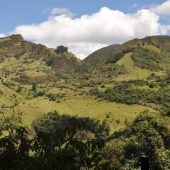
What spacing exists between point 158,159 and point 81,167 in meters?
92.0

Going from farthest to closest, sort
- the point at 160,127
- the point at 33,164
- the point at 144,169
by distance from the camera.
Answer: the point at 160,127 → the point at 33,164 → the point at 144,169

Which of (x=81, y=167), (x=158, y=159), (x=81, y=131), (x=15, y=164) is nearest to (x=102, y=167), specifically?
(x=81, y=167)

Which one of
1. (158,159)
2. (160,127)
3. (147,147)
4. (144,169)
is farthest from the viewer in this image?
(160,127)

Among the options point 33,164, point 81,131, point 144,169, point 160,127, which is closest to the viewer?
point 144,169

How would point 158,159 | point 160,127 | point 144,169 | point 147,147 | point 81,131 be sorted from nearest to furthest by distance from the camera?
point 144,169
point 158,159
point 147,147
point 160,127
point 81,131

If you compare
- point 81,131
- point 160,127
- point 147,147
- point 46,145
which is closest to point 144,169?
point 46,145

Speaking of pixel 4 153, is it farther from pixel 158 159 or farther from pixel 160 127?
pixel 160 127

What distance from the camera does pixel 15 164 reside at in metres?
15.4

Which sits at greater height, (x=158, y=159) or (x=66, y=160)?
(x=66, y=160)

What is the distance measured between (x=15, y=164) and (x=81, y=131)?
182 metres

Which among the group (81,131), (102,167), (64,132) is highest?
(64,132)

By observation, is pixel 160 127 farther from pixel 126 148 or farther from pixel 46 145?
pixel 46 145

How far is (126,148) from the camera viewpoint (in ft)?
418

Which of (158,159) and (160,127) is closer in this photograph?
(158,159)
